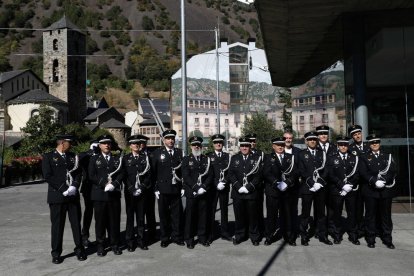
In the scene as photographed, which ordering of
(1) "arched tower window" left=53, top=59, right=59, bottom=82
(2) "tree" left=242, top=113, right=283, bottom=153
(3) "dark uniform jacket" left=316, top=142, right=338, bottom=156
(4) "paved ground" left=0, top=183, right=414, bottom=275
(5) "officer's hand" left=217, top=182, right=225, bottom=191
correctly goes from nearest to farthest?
(4) "paved ground" left=0, top=183, right=414, bottom=275 < (3) "dark uniform jacket" left=316, top=142, right=338, bottom=156 < (5) "officer's hand" left=217, top=182, right=225, bottom=191 < (2) "tree" left=242, top=113, right=283, bottom=153 < (1) "arched tower window" left=53, top=59, right=59, bottom=82

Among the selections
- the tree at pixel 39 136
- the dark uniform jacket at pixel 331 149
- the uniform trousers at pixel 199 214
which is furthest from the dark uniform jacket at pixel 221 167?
the tree at pixel 39 136

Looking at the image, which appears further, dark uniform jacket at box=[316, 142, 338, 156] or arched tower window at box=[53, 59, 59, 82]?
arched tower window at box=[53, 59, 59, 82]

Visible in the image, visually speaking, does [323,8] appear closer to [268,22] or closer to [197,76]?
[268,22]

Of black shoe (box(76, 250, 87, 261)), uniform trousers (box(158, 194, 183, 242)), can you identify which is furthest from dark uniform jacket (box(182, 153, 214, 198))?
black shoe (box(76, 250, 87, 261))

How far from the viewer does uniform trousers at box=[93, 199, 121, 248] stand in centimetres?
745

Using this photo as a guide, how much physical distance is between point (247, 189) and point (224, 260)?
147 cm

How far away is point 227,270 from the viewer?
6453mm

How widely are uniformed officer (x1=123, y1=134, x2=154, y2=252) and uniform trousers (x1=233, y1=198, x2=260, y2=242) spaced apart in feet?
5.47

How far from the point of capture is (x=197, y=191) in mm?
7996

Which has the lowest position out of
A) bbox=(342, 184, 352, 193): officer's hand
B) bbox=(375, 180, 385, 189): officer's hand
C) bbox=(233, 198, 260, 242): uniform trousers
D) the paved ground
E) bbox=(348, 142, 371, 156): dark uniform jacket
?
the paved ground

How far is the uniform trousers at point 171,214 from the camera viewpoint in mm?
8086

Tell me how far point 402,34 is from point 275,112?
168 ft

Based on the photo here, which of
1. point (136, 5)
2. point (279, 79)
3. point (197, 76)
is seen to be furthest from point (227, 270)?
point (136, 5)

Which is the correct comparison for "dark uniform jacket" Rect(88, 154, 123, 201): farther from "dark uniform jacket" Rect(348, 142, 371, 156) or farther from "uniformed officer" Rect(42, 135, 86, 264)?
"dark uniform jacket" Rect(348, 142, 371, 156)
